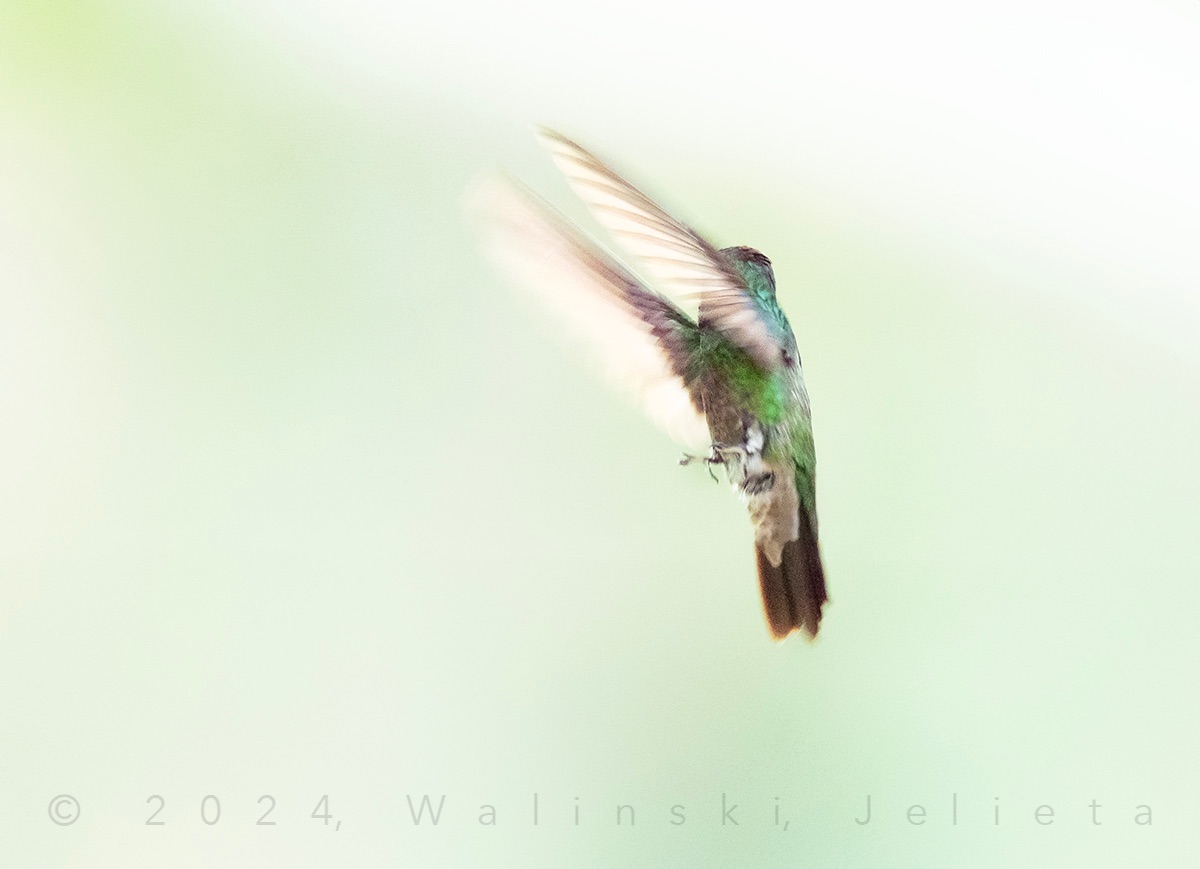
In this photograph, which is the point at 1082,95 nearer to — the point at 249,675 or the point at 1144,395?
the point at 1144,395

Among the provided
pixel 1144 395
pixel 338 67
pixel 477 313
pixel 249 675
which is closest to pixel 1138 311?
pixel 1144 395

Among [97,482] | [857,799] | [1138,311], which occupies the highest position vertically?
[1138,311]

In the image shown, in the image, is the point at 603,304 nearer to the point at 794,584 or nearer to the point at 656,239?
the point at 656,239

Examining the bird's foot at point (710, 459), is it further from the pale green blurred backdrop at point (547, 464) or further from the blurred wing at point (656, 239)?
the blurred wing at point (656, 239)

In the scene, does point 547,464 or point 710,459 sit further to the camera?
point 547,464

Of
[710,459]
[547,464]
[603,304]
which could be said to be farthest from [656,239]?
[547,464]

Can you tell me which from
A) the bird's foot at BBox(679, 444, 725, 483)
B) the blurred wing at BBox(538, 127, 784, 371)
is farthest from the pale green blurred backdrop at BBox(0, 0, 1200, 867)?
the blurred wing at BBox(538, 127, 784, 371)

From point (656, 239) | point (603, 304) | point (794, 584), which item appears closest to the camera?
point (656, 239)
